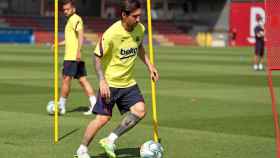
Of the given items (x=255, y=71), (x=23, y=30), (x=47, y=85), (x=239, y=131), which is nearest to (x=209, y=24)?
(x=23, y=30)

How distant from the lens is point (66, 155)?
11.0 meters

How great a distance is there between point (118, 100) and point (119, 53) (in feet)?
1.98

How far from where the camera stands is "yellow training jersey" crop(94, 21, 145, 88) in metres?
10.5

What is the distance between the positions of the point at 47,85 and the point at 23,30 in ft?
140

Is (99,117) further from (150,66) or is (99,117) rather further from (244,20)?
(244,20)

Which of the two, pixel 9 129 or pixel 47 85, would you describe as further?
pixel 47 85

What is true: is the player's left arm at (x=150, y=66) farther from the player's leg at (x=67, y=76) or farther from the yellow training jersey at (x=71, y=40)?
the player's leg at (x=67, y=76)

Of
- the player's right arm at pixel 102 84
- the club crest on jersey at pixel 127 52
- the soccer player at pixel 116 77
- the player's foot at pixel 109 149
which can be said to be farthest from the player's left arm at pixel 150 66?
the player's foot at pixel 109 149

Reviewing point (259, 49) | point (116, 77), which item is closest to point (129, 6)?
point (116, 77)

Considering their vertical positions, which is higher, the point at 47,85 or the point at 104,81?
the point at 104,81

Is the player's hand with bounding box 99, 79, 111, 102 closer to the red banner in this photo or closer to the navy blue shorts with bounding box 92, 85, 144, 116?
the navy blue shorts with bounding box 92, 85, 144, 116

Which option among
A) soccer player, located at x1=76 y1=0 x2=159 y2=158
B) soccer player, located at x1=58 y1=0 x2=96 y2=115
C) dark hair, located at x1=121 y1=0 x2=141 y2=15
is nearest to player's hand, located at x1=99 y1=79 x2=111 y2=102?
soccer player, located at x1=76 y1=0 x2=159 y2=158

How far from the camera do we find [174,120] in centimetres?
1527

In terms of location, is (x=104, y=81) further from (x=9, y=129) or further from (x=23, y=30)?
(x=23, y=30)
